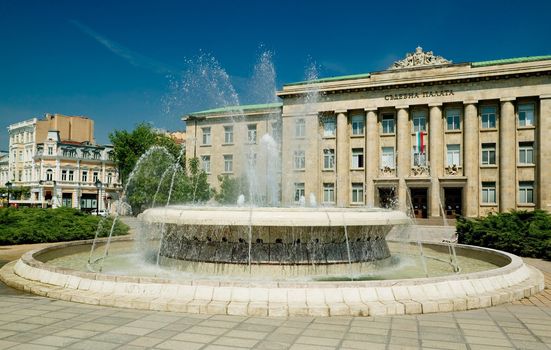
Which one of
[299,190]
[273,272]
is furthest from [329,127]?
[273,272]

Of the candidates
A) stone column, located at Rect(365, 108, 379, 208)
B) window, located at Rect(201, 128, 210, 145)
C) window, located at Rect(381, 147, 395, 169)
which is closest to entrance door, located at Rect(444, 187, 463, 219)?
window, located at Rect(381, 147, 395, 169)

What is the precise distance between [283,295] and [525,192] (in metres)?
37.5

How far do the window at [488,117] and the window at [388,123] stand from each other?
7.82 metres

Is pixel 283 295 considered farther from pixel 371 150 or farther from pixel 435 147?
pixel 371 150

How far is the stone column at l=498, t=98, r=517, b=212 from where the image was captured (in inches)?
1500

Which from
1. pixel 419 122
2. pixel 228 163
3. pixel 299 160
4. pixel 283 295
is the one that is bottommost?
pixel 283 295

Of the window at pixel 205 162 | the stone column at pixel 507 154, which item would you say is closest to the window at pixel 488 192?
the stone column at pixel 507 154

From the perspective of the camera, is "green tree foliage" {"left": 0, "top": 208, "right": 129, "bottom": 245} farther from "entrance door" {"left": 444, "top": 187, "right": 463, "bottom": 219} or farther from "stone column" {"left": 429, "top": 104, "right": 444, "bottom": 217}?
"entrance door" {"left": 444, "top": 187, "right": 463, "bottom": 219}

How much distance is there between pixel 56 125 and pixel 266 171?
57436mm

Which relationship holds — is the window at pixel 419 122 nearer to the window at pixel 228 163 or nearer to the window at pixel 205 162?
the window at pixel 228 163

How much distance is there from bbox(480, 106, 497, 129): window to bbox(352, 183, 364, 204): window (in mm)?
12168

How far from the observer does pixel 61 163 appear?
7344cm

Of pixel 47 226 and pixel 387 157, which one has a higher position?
pixel 387 157

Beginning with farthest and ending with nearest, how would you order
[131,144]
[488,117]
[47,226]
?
1. [131,144]
2. [488,117]
3. [47,226]
